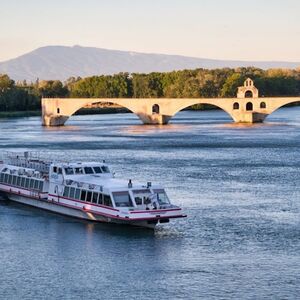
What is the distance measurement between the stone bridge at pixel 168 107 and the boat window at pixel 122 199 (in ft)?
334

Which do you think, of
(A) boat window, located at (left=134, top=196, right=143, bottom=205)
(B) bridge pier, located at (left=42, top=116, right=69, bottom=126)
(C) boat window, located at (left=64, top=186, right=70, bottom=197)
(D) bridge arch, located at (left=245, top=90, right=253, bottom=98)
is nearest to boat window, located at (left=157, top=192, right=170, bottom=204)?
(A) boat window, located at (left=134, top=196, right=143, bottom=205)

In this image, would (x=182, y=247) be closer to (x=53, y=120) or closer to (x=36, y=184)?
(x=36, y=184)

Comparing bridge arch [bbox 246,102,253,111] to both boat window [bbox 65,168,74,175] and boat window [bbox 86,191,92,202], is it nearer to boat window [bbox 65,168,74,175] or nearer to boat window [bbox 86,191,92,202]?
boat window [bbox 65,168,74,175]

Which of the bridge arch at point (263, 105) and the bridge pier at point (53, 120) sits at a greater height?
the bridge arch at point (263, 105)

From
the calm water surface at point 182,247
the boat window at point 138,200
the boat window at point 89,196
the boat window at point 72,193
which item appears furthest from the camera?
the boat window at point 72,193

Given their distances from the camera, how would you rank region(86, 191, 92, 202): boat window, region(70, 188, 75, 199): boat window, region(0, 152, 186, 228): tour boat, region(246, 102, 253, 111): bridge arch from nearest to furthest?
1. region(0, 152, 186, 228): tour boat
2. region(86, 191, 92, 202): boat window
3. region(70, 188, 75, 199): boat window
4. region(246, 102, 253, 111): bridge arch

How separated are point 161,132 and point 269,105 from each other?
88.5 ft

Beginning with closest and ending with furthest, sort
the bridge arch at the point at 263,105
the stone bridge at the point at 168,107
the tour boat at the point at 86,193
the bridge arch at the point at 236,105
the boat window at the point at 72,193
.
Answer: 1. the tour boat at the point at 86,193
2. the boat window at the point at 72,193
3. the stone bridge at the point at 168,107
4. the bridge arch at the point at 263,105
5. the bridge arch at the point at 236,105

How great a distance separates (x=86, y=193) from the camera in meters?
46.3

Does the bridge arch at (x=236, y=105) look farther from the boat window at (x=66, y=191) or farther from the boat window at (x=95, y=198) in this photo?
the boat window at (x=95, y=198)

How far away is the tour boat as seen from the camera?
43062mm

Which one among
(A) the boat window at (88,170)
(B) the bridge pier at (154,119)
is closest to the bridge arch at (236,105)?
(B) the bridge pier at (154,119)

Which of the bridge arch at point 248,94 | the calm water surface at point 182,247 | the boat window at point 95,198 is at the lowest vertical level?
the calm water surface at point 182,247

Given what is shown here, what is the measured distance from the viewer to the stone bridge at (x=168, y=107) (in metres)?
146
